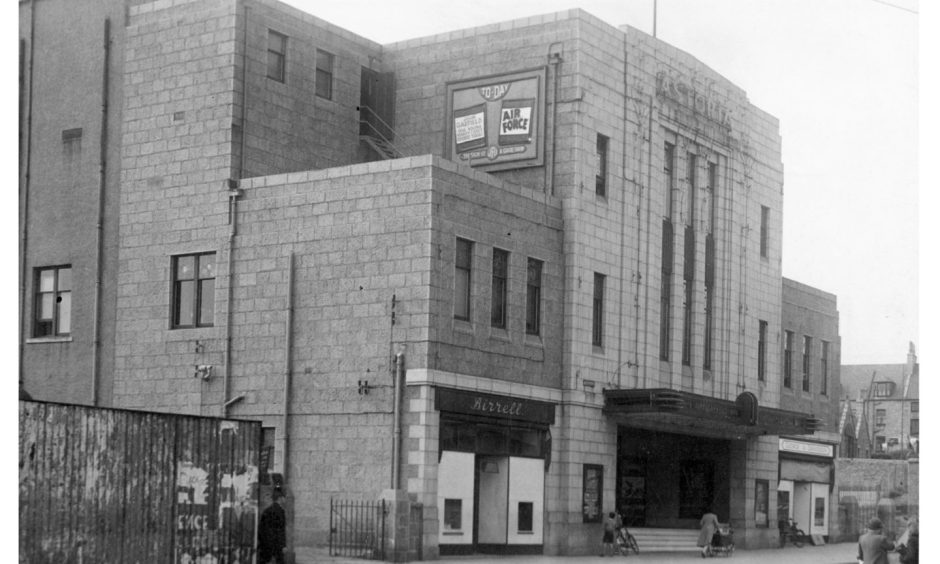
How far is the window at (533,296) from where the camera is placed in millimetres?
38031

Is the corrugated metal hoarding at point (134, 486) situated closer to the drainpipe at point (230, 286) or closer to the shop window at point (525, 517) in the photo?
the drainpipe at point (230, 286)

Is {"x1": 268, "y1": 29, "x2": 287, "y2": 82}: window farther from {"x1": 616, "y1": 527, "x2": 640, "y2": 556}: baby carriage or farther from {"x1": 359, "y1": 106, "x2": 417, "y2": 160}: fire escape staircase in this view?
{"x1": 616, "y1": 527, "x2": 640, "y2": 556}: baby carriage

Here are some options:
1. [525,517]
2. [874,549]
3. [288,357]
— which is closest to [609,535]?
[525,517]

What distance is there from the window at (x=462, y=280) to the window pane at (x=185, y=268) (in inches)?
293

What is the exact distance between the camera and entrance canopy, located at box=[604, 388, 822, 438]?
39344mm

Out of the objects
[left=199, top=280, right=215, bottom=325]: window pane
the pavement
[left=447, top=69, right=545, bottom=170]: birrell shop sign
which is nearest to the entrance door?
the pavement

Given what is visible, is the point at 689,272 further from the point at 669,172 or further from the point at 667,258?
the point at 669,172

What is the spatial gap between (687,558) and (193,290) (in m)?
16.0

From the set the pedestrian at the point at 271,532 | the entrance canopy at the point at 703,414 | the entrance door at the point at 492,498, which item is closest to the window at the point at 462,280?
the entrance door at the point at 492,498

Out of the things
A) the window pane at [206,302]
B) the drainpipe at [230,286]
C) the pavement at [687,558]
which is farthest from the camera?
the window pane at [206,302]

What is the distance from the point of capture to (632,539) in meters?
40.1

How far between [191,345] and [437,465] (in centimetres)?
782

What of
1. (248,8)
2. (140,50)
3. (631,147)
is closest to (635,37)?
(631,147)

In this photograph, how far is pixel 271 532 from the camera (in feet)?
88.6
